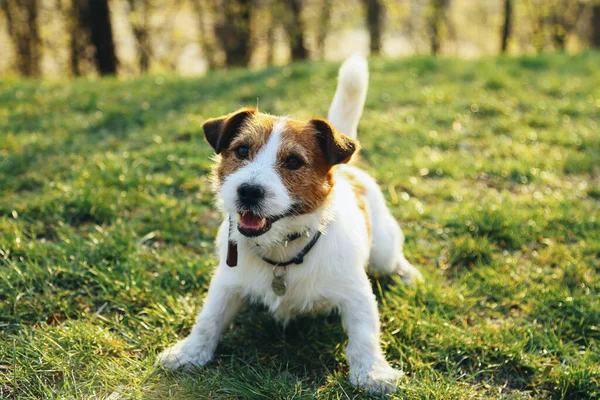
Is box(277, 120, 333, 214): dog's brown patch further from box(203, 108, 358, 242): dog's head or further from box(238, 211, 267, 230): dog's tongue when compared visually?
box(238, 211, 267, 230): dog's tongue

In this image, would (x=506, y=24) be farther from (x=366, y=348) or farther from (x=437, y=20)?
(x=366, y=348)

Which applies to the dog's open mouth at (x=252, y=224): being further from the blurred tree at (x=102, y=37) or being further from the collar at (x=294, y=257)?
the blurred tree at (x=102, y=37)

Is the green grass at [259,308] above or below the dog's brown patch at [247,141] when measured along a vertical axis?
below

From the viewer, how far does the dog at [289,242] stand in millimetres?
3113

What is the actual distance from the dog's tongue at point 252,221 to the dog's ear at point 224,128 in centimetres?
52

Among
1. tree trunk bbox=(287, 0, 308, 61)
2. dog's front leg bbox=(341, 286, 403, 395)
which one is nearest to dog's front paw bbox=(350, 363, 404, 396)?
dog's front leg bbox=(341, 286, 403, 395)

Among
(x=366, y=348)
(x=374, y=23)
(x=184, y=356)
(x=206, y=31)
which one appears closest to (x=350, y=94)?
(x=366, y=348)

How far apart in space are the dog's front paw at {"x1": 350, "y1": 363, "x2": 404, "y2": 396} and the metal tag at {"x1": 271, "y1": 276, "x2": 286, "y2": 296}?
60 centimetres

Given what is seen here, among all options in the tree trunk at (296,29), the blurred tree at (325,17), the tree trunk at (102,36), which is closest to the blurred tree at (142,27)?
the tree trunk at (102,36)

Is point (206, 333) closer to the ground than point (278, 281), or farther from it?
closer to the ground

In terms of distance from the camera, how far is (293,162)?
3.17 meters

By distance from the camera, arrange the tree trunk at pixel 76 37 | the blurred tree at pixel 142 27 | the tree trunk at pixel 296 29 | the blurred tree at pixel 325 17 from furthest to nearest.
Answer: the blurred tree at pixel 325 17
the tree trunk at pixel 296 29
the blurred tree at pixel 142 27
the tree trunk at pixel 76 37

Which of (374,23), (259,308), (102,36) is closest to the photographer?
(259,308)

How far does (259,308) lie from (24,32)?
16.1 m
